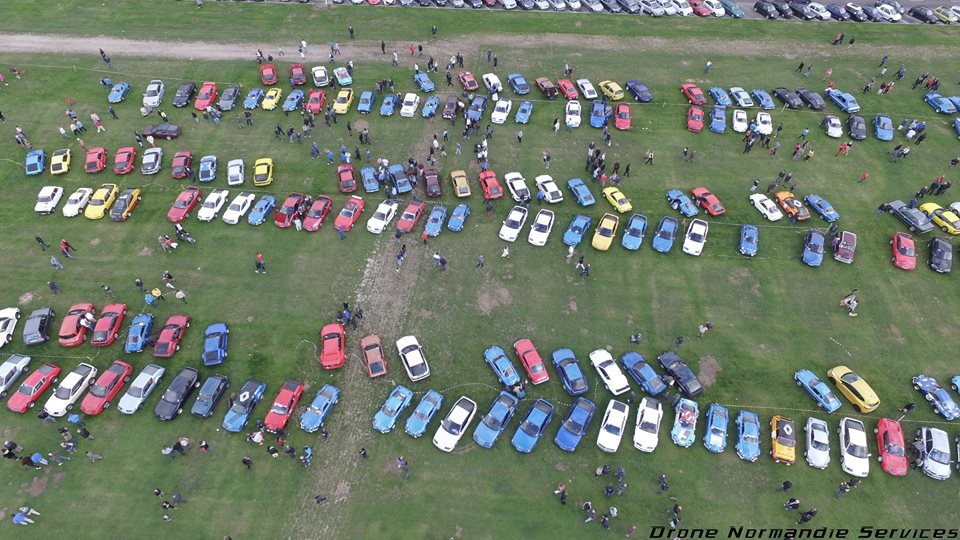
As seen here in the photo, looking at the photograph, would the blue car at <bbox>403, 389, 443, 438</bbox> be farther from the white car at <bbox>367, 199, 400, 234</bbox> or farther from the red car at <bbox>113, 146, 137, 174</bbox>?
the red car at <bbox>113, 146, 137, 174</bbox>

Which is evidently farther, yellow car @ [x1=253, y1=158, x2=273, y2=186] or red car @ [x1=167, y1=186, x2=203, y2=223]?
yellow car @ [x1=253, y1=158, x2=273, y2=186]

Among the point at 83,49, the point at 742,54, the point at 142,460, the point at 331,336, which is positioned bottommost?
the point at 142,460

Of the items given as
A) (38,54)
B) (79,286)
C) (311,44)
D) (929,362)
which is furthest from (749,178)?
(38,54)

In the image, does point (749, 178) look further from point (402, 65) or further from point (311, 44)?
point (311, 44)

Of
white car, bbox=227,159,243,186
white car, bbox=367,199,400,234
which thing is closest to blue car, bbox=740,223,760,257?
white car, bbox=367,199,400,234

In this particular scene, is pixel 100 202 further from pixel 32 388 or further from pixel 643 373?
pixel 643 373

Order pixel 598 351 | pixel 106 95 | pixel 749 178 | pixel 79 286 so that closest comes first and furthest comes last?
pixel 598 351, pixel 79 286, pixel 749 178, pixel 106 95

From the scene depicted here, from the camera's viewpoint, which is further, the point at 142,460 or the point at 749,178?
the point at 749,178
